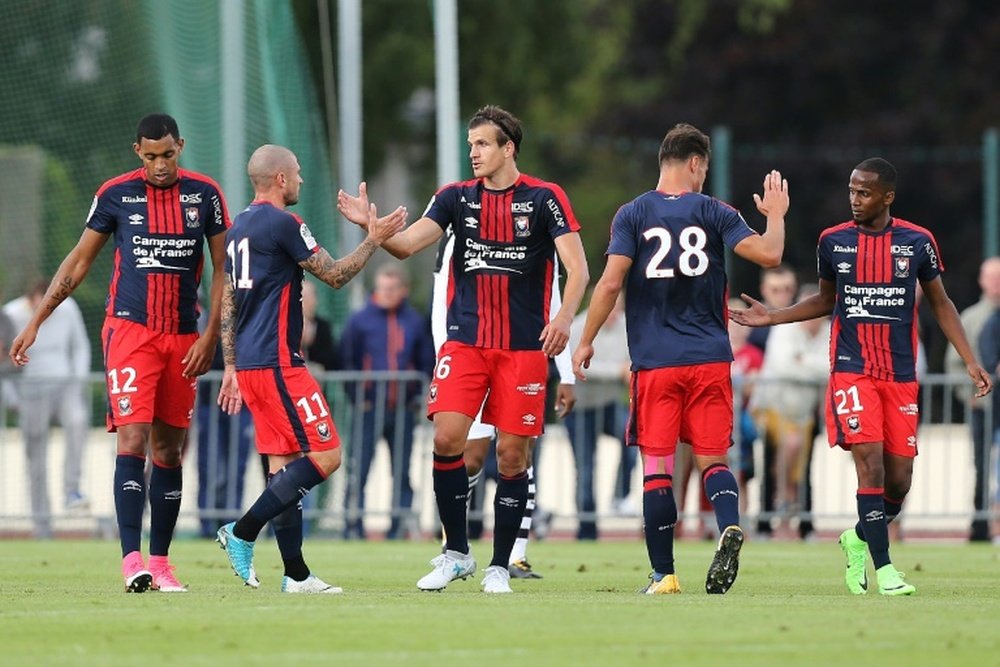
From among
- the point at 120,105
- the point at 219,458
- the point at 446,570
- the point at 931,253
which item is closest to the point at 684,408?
the point at 446,570

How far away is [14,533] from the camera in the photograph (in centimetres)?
1966

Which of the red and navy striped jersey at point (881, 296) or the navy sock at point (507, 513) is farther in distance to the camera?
the red and navy striped jersey at point (881, 296)

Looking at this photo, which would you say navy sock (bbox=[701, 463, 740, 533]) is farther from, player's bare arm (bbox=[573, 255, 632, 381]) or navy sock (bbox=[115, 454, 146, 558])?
navy sock (bbox=[115, 454, 146, 558])

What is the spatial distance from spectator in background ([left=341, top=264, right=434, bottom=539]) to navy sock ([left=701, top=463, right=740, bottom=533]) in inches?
312

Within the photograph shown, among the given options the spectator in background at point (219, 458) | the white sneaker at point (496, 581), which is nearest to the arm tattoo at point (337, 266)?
the white sneaker at point (496, 581)

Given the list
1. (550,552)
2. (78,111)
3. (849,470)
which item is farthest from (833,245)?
(78,111)

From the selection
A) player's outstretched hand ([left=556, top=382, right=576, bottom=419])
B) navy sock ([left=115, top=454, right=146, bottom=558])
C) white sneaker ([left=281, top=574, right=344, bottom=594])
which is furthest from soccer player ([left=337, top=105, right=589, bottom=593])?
navy sock ([left=115, top=454, right=146, bottom=558])

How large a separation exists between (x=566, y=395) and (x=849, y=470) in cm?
987

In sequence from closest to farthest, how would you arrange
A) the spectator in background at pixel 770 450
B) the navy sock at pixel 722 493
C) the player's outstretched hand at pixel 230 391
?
the navy sock at pixel 722 493, the player's outstretched hand at pixel 230 391, the spectator in background at pixel 770 450

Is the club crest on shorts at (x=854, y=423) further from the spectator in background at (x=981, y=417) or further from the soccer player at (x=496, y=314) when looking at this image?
Answer: the spectator in background at (x=981, y=417)

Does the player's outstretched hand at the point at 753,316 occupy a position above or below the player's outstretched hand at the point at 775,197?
below

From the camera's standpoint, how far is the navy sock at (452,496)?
11.0 m

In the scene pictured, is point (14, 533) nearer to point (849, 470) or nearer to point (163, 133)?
point (849, 470)

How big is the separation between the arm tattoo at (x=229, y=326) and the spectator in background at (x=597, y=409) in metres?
8.22
